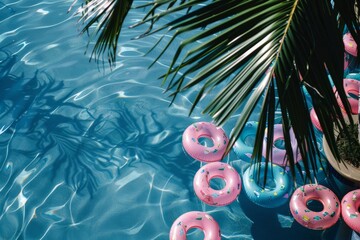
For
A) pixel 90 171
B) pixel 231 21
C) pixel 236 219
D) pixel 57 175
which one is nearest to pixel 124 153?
pixel 90 171

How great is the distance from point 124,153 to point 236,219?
1.59 m

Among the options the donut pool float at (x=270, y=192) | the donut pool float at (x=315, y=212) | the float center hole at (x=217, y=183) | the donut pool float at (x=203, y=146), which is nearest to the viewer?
the donut pool float at (x=315, y=212)

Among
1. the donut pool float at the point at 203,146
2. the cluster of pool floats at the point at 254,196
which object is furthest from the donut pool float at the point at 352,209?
the donut pool float at the point at 203,146

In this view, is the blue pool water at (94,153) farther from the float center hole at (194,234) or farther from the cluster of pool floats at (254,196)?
the cluster of pool floats at (254,196)

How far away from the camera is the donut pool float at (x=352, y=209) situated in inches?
162

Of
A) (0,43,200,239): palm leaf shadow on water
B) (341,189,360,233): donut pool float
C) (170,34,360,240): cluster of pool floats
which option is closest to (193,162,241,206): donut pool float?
(170,34,360,240): cluster of pool floats

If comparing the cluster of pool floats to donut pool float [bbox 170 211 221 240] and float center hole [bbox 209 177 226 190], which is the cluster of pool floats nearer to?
donut pool float [bbox 170 211 221 240]

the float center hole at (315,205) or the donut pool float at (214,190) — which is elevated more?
the donut pool float at (214,190)

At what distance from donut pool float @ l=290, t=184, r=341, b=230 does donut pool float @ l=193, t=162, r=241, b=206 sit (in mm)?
589

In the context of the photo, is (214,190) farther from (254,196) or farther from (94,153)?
(94,153)

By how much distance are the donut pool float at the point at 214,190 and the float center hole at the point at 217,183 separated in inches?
11.4

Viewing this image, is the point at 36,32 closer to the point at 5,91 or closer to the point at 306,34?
the point at 5,91

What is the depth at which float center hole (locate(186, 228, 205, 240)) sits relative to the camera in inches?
189

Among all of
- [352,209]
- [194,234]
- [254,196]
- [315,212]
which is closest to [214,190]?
[254,196]
